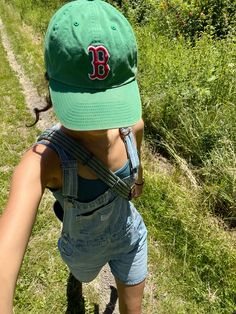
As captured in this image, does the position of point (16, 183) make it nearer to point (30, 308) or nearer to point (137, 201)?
point (30, 308)

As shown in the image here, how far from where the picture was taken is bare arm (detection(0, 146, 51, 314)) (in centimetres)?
116

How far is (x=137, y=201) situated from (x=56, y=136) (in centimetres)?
202

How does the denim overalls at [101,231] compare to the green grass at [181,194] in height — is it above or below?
above

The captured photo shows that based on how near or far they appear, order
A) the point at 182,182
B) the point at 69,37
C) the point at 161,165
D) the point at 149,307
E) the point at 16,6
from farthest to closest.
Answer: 1. the point at 16,6
2. the point at 161,165
3. the point at 182,182
4. the point at 149,307
5. the point at 69,37

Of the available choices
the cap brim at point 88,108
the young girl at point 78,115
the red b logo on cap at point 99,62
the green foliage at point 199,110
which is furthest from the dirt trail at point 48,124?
the red b logo on cap at point 99,62

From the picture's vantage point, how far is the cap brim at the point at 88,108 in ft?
4.30

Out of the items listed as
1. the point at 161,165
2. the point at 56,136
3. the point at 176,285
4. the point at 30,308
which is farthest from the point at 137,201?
the point at 56,136

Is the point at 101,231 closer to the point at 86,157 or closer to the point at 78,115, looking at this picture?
the point at 86,157

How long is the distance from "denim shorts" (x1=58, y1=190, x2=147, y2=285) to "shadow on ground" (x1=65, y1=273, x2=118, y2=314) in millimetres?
739

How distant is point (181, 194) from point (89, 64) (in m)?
2.18

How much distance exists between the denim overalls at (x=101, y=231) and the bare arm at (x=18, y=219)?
13 cm

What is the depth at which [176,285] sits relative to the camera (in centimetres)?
279

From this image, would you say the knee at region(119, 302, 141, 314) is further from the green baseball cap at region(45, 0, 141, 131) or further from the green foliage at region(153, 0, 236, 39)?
the green foliage at region(153, 0, 236, 39)

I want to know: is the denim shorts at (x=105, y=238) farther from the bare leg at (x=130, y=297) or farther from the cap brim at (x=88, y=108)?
the cap brim at (x=88, y=108)
